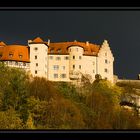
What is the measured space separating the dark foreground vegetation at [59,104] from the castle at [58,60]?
0.70 metres

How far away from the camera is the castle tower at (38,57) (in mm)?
20911

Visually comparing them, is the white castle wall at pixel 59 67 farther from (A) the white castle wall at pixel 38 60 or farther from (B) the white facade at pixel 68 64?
(A) the white castle wall at pixel 38 60

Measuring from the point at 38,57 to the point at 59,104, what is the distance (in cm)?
430

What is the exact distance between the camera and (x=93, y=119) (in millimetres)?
18016

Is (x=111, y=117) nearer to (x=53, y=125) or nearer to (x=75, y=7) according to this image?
(x=53, y=125)

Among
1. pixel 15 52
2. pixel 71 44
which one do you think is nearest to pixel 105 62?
pixel 71 44

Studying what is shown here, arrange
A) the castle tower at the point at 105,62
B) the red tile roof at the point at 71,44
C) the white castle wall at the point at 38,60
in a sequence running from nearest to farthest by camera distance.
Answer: the white castle wall at the point at 38,60 < the castle tower at the point at 105,62 < the red tile roof at the point at 71,44

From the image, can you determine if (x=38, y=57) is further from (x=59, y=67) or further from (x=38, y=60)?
(x=59, y=67)

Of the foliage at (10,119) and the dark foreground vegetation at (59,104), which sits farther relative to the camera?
the dark foreground vegetation at (59,104)

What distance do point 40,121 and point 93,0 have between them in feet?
48.8

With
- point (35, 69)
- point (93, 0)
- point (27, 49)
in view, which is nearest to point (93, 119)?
point (35, 69)

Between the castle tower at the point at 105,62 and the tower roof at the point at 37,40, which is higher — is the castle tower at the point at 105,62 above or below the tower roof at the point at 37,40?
below

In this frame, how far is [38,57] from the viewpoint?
69.7 feet

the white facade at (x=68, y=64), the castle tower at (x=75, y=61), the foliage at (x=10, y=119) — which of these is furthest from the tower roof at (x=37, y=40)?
the foliage at (x=10, y=119)
